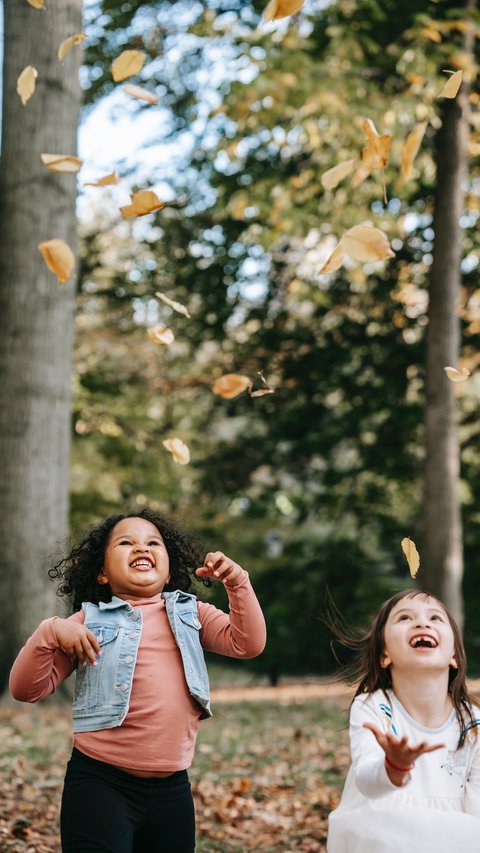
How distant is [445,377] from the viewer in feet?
31.7

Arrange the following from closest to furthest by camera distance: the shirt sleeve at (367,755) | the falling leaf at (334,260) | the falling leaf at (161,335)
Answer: the shirt sleeve at (367,755)
the falling leaf at (334,260)
the falling leaf at (161,335)

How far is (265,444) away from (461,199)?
4676 millimetres

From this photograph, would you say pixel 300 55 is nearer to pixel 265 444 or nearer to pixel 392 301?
pixel 392 301

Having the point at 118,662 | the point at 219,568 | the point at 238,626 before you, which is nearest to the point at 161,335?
the point at 219,568

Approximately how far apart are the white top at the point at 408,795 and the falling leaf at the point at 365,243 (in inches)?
51.9

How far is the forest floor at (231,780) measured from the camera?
14.8 feet

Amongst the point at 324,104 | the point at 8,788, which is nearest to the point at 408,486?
the point at 324,104

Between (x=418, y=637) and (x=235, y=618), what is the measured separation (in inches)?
21.5

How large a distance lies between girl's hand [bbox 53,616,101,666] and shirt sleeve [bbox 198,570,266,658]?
414mm

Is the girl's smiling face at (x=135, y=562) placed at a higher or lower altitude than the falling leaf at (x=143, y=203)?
lower

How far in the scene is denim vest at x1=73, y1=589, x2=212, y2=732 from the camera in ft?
9.28

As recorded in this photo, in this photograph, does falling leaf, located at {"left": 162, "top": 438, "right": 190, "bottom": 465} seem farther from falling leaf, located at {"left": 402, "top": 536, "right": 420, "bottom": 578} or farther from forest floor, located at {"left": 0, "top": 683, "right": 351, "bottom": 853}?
forest floor, located at {"left": 0, "top": 683, "right": 351, "bottom": 853}

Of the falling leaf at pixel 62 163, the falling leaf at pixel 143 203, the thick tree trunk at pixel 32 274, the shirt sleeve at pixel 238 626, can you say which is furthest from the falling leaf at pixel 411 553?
the thick tree trunk at pixel 32 274

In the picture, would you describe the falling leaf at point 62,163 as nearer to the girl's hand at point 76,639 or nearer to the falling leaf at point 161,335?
the falling leaf at point 161,335
